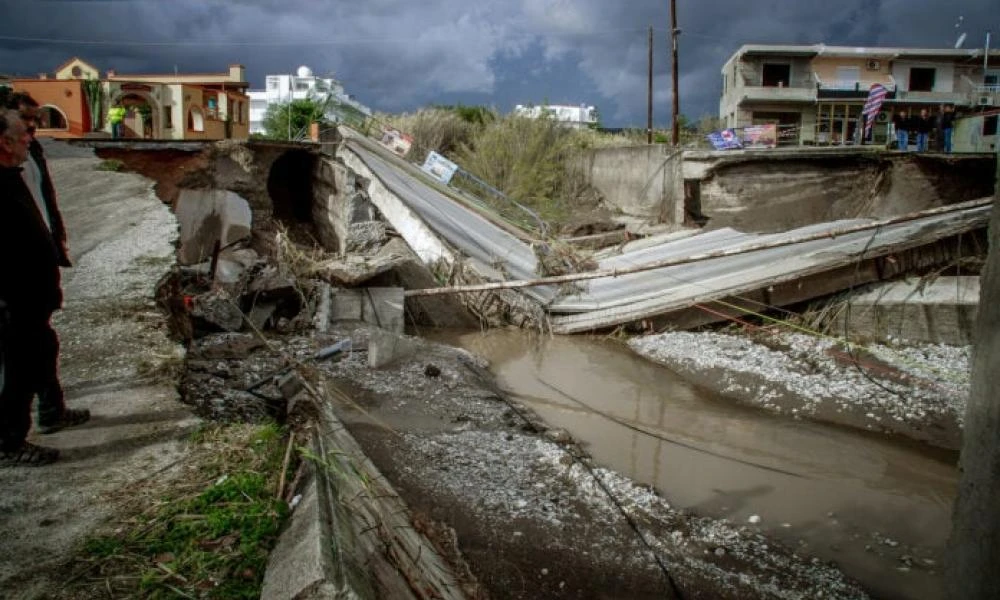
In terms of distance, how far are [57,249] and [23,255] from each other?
35 centimetres

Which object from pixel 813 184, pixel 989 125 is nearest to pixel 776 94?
pixel 989 125

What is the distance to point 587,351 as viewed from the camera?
7.87 metres

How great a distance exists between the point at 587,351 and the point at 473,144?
47.1 ft

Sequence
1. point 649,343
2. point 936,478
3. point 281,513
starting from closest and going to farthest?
point 281,513
point 936,478
point 649,343

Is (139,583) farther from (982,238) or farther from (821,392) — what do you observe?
(982,238)

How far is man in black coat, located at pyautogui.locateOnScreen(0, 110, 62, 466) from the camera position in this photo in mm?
2863

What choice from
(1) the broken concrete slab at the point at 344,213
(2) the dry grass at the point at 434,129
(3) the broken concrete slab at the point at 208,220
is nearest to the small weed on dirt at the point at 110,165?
(3) the broken concrete slab at the point at 208,220

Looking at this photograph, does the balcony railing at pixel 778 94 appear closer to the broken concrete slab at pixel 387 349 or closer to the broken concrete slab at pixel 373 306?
the broken concrete slab at pixel 373 306

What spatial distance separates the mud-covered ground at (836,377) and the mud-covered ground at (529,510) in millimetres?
2201

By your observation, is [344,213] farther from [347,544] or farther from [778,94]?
[778,94]

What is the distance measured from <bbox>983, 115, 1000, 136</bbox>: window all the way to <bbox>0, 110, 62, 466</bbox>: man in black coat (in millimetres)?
37897

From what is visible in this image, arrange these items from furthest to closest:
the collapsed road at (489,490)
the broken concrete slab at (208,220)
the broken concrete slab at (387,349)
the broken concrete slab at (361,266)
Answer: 1. the broken concrete slab at (208,220)
2. the broken concrete slab at (361,266)
3. the broken concrete slab at (387,349)
4. the collapsed road at (489,490)

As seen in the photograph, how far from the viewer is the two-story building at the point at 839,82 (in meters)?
38.4

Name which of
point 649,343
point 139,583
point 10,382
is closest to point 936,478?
point 649,343
